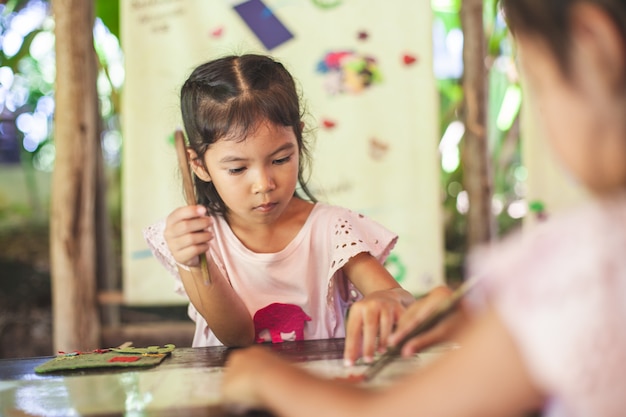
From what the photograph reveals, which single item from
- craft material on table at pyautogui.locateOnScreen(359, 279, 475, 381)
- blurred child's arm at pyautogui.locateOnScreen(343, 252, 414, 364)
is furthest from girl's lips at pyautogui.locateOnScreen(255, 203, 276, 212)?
craft material on table at pyautogui.locateOnScreen(359, 279, 475, 381)

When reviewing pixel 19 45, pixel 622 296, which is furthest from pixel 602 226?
pixel 19 45

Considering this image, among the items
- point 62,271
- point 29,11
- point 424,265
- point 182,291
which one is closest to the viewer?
point 182,291

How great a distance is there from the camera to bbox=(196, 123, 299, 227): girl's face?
1596mm

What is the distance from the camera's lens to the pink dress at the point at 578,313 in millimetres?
599

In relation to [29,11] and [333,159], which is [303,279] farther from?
[29,11]

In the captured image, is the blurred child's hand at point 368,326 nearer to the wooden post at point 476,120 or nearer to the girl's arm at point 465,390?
the girl's arm at point 465,390

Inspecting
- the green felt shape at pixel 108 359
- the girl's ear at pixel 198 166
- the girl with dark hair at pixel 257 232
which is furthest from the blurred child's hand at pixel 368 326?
the girl's ear at pixel 198 166

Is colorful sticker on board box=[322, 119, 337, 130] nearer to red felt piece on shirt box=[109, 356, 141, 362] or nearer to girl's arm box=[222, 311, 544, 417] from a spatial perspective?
red felt piece on shirt box=[109, 356, 141, 362]

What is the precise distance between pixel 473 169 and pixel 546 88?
9.28ft

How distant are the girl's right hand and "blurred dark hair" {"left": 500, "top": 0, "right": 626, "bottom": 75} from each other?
0.92 metres

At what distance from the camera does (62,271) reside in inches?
121

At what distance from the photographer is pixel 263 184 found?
1577 millimetres

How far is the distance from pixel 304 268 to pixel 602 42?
1.26m

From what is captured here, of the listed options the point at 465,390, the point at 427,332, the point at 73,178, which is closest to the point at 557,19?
the point at 465,390
